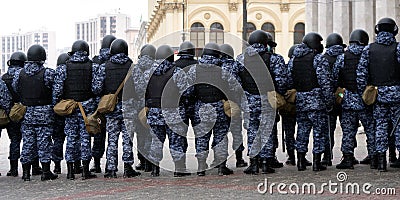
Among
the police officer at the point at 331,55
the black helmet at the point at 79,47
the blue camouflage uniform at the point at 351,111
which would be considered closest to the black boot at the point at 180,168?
the black helmet at the point at 79,47

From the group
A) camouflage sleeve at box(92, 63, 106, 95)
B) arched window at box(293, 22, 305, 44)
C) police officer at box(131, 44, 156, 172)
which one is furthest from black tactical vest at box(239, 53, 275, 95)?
arched window at box(293, 22, 305, 44)

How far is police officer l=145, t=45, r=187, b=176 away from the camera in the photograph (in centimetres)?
1123

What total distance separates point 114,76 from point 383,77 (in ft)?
13.3

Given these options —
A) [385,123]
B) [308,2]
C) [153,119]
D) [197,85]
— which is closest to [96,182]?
[153,119]

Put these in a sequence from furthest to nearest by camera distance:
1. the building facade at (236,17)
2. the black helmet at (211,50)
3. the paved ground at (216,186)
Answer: the building facade at (236,17) < the black helmet at (211,50) < the paved ground at (216,186)

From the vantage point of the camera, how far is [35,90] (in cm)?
1135

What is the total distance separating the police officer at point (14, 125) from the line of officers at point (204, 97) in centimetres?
37

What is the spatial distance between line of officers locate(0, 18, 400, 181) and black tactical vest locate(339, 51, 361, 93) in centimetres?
2

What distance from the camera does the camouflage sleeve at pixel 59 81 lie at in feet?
37.0

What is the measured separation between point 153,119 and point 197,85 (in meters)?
0.85

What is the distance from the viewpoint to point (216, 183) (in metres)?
10.4

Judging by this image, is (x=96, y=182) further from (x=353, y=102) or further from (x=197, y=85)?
(x=353, y=102)

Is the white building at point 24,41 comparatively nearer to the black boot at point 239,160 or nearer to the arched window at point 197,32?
the arched window at point 197,32

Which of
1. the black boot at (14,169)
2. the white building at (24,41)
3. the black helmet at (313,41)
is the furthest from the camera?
the white building at (24,41)
